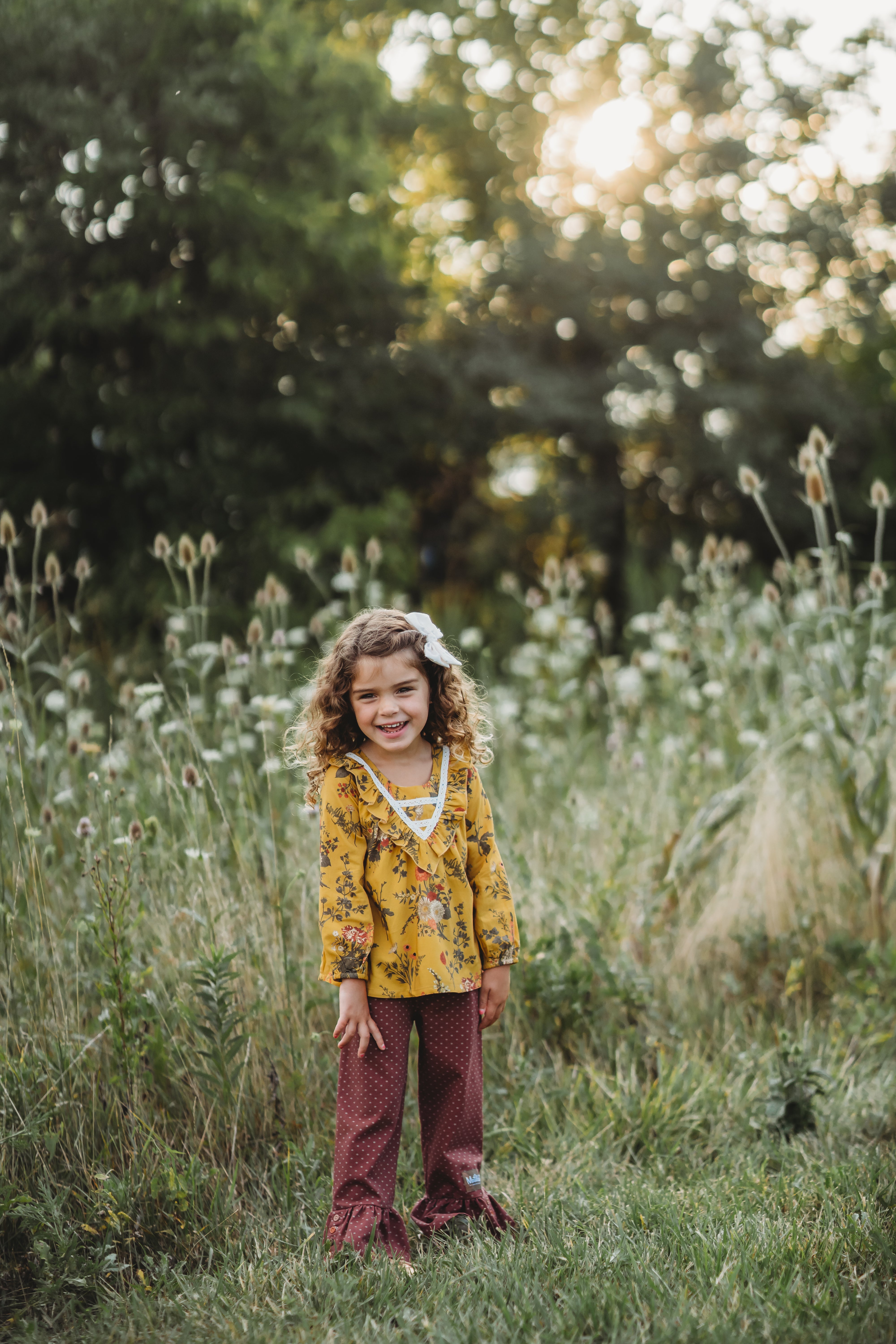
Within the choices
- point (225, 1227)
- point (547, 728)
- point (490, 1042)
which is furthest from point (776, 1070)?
point (547, 728)

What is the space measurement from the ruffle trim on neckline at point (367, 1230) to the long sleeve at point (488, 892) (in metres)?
0.57

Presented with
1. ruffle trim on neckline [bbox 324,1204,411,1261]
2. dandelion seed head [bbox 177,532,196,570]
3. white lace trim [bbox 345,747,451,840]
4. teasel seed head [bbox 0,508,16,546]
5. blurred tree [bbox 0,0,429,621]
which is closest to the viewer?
ruffle trim on neckline [bbox 324,1204,411,1261]

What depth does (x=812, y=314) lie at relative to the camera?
1645 cm

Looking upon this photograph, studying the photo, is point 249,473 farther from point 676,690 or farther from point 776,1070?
point 776,1070

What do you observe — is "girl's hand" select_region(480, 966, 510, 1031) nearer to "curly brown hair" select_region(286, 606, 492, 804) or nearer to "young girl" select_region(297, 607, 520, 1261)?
"young girl" select_region(297, 607, 520, 1261)

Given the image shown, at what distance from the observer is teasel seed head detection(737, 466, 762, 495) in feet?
13.0

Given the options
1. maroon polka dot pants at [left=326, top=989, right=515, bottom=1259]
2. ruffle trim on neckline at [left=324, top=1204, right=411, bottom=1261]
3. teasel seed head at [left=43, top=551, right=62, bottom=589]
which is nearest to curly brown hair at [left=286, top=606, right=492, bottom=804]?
maroon polka dot pants at [left=326, top=989, right=515, bottom=1259]

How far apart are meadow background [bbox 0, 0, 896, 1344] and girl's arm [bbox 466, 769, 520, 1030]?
1.73 feet

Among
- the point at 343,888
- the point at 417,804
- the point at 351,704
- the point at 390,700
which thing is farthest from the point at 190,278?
the point at 343,888

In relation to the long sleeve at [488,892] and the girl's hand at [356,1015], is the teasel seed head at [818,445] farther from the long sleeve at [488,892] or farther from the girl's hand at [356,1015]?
the girl's hand at [356,1015]

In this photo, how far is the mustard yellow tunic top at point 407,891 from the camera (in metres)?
2.45

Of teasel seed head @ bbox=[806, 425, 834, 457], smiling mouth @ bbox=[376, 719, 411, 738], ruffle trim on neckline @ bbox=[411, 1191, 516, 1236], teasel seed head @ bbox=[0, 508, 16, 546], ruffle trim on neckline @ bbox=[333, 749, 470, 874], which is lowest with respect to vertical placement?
ruffle trim on neckline @ bbox=[411, 1191, 516, 1236]

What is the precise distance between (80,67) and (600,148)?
8.44 m

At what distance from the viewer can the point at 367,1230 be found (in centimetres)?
239
